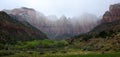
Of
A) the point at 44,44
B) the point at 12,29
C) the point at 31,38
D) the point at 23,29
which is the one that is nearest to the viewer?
the point at 44,44

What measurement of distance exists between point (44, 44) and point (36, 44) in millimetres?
8815

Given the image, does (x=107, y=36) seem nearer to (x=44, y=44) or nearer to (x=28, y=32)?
(x=44, y=44)

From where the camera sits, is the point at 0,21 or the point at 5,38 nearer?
the point at 5,38

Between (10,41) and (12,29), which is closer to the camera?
(10,41)

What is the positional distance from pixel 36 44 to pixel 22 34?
38.7 m

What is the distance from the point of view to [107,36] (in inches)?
5536

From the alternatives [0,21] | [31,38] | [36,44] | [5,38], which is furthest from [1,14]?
[31,38]

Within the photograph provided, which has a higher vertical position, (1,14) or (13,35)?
(1,14)

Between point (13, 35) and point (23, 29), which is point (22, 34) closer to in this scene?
point (23, 29)

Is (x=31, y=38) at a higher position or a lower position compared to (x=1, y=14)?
lower

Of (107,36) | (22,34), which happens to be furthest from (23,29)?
(107,36)

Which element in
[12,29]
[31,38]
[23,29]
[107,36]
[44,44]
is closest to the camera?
[107,36]

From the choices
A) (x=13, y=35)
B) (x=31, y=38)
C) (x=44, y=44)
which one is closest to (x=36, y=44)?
(x=44, y=44)

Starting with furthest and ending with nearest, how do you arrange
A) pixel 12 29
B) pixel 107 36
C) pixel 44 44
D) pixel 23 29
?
1. pixel 23 29
2. pixel 12 29
3. pixel 44 44
4. pixel 107 36
